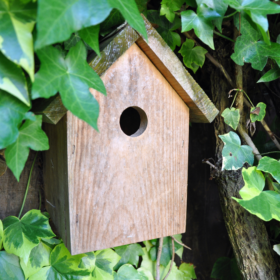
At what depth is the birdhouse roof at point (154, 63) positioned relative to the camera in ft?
1.87

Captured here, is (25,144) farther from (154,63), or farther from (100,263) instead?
(100,263)

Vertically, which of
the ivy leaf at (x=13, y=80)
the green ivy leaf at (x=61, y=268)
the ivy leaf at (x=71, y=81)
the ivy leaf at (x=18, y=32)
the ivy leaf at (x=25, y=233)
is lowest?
the green ivy leaf at (x=61, y=268)

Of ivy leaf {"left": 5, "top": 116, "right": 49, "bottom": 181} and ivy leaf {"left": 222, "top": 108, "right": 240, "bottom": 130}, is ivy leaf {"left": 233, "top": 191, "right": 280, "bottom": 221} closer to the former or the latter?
ivy leaf {"left": 222, "top": 108, "right": 240, "bottom": 130}

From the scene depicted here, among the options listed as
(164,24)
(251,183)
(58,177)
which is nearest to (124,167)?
(58,177)

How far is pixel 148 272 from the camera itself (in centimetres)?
100

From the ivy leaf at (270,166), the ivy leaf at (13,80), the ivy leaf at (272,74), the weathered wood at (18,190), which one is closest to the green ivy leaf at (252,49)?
the ivy leaf at (272,74)

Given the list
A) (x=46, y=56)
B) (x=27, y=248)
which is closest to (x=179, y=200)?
(x=27, y=248)

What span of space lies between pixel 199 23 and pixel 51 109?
1.49 ft

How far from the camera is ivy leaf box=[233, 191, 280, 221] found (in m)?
0.75

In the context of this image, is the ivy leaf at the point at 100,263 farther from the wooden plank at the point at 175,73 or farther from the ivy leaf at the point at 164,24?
the ivy leaf at the point at 164,24

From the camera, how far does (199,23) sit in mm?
727

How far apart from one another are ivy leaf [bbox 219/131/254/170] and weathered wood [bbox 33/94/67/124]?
483mm

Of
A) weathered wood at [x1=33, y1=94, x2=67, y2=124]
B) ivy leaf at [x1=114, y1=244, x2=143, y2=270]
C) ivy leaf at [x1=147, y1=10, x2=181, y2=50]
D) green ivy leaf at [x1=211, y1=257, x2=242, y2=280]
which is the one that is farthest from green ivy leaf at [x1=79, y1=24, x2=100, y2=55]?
green ivy leaf at [x1=211, y1=257, x2=242, y2=280]

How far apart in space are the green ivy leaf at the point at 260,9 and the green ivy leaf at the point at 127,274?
82cm
